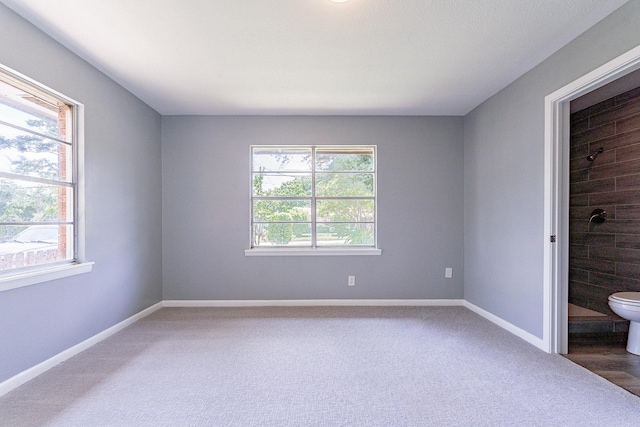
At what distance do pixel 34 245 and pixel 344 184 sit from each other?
311cm

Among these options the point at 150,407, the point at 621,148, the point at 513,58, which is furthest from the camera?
the point at 621,148

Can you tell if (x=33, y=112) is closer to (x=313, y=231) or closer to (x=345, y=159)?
(x=313, y=231)

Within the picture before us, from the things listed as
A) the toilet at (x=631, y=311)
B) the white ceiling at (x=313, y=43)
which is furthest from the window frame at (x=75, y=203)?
the toilet at (x=631, y=311)

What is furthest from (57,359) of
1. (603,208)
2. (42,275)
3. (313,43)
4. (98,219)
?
(603,208)

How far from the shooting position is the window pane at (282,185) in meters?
4.21

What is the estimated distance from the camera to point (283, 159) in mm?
4230

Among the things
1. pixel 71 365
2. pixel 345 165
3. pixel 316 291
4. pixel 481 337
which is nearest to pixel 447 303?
pixel 481 337

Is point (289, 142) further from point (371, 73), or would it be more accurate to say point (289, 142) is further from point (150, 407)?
point (150, 407)

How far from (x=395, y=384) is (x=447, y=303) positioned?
226cm

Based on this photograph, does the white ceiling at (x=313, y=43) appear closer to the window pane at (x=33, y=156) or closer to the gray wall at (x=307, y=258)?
the gray wall at (x=307, y=258)

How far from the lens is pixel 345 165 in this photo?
4.25m

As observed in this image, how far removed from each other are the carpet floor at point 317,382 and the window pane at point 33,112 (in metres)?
1.80

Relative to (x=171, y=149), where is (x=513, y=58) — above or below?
above

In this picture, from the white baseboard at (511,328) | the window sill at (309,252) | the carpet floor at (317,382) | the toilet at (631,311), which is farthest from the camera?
the window sill at (309,252)
